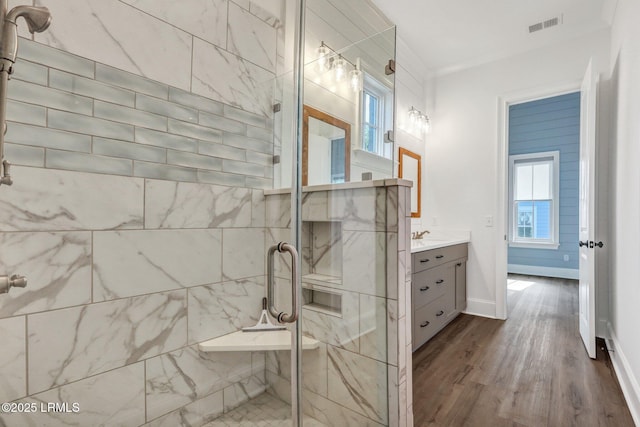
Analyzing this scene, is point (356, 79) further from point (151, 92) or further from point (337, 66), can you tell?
point (151, 92)

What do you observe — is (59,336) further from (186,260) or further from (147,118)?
(147,118)

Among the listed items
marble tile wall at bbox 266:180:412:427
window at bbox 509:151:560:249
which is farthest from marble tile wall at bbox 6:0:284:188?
window at bbox 509:151:560:249

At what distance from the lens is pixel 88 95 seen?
126 centimetres

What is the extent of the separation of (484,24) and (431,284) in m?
2.51

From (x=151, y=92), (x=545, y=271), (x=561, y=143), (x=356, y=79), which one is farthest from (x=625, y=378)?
(x=561, y=143)

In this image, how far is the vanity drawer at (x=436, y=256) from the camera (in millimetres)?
2408

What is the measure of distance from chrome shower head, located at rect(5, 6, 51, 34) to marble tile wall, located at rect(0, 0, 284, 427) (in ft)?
1.53

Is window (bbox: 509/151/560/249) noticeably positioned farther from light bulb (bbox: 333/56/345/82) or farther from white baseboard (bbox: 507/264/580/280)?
light bulb (bbox: 333/56/345/82)

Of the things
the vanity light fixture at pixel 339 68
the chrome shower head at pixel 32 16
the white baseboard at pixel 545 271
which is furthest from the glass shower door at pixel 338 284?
the white baseboard at pixel 545 271

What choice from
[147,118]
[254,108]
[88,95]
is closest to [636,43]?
[254,108]

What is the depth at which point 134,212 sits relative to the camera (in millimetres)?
1386

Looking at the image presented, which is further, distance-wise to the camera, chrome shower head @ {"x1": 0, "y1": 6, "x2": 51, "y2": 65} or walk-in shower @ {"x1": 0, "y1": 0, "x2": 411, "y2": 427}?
walk-in shower @ {"x1": 0, "y1": 0, "x2": 411, "y2": 427}

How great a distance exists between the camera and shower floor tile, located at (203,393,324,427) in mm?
1644

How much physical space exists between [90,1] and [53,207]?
2.77 ft
